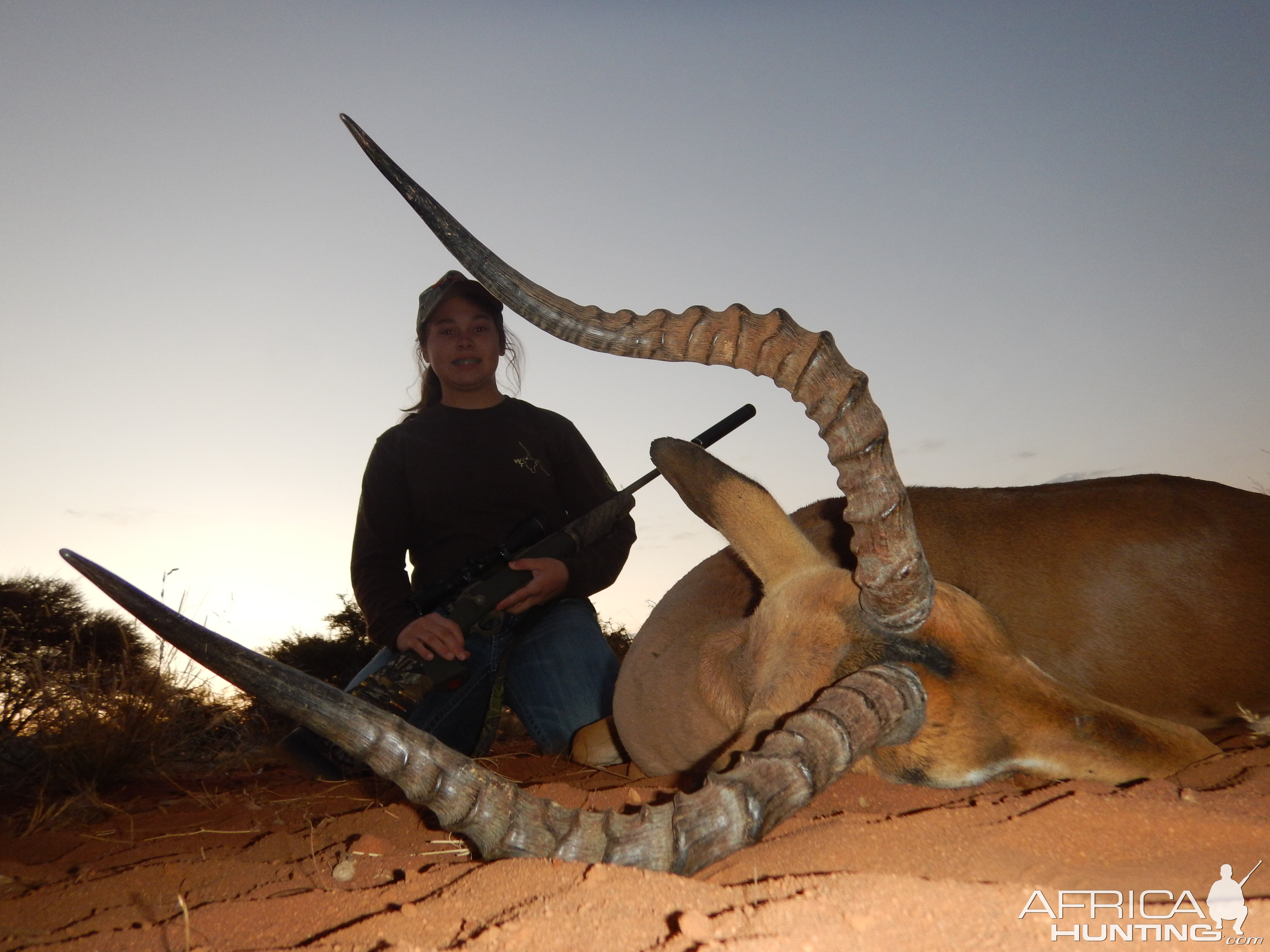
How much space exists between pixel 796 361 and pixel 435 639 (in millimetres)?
2794

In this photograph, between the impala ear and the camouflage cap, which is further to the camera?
the camouflage cap

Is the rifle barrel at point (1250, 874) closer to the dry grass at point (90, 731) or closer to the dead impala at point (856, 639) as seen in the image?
the dead impala at point (856, 639)

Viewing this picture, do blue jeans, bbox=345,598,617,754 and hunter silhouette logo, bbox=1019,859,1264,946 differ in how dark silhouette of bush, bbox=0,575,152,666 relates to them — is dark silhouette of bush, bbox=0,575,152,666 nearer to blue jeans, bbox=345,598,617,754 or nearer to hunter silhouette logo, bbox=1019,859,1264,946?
blue jeans, bbox=345,598,617,754

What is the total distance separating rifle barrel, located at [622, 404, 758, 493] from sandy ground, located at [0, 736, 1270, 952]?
9.18ft

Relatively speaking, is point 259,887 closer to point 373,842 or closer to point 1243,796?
point 373,842

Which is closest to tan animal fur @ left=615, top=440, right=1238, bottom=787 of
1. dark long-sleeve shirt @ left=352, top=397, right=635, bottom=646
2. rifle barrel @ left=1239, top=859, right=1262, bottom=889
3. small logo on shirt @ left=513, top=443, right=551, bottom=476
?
rifle barrel @ left=1239, top=859, right=1262, bottom=889

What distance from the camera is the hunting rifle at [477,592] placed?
13.9 ft

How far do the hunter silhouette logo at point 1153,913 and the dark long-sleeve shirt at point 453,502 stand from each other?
368 centimetres

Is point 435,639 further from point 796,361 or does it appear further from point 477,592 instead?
point 796,361

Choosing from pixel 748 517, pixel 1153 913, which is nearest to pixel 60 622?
pixel 748 517

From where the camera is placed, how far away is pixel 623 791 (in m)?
2.82

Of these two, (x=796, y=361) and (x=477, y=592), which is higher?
(x=796, y=361)

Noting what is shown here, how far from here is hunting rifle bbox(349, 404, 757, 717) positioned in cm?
424

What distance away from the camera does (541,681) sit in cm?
479
